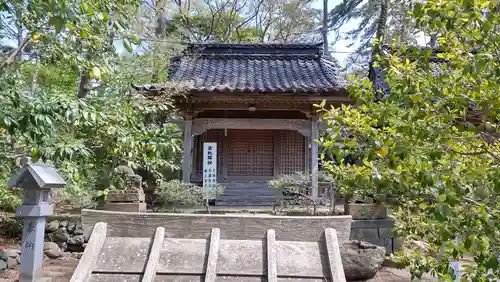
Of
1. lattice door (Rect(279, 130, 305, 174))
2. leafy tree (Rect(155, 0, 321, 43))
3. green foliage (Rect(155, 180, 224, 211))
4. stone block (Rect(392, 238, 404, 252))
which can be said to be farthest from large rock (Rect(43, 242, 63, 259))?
leafy tree (Rect(155, 0, 321, 43))

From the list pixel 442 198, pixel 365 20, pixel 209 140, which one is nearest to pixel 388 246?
pixel 442 198

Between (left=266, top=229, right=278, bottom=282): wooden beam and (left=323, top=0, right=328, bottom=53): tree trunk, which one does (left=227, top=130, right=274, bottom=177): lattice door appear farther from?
(left=323, top=0, right=328, bottom=53): tree trunk

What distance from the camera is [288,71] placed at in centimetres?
919

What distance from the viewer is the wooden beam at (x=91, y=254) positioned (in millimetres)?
1366

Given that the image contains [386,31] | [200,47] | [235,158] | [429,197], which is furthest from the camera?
[386,31]

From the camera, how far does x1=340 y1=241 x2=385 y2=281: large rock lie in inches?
171

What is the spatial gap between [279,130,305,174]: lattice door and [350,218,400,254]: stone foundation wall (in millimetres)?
4119

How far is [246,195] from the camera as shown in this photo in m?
8.38

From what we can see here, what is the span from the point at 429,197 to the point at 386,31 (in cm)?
1667

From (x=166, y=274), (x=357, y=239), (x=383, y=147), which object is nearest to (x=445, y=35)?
(x=383, y=147)

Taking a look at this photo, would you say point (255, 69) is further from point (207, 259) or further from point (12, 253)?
point (207, 259)

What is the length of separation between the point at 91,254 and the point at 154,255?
280 millimetres

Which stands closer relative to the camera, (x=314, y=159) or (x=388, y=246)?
(x=388, y=246)

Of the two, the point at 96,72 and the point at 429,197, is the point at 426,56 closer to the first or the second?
the point at 429,197
